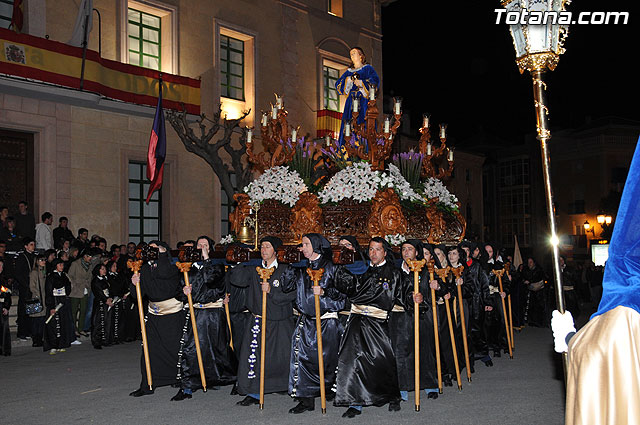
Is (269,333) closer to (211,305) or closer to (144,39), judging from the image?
(211,305)

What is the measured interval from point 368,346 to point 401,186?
3.50 meters

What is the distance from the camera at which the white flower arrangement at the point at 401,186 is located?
934cm

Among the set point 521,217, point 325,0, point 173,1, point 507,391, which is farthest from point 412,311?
point 521,217

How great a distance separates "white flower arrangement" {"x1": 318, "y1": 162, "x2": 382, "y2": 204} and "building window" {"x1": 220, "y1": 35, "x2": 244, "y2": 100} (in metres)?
11.1

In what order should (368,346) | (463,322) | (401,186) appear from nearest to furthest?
(368,346)
(463,322)
(401,186)

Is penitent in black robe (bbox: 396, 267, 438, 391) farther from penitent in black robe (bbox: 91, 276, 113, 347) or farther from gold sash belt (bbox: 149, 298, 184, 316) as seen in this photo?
penitent in black robe (bbox: 91, 276, 113, 347)

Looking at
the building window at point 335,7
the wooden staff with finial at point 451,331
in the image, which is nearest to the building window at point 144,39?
the building window at point 335,7

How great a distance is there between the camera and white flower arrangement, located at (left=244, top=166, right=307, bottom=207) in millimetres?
9578

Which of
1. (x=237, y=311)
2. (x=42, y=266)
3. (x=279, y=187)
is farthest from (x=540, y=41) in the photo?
(x=42, y=266)

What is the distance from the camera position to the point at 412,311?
7301 millimetres

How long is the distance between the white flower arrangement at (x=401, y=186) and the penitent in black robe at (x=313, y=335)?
283 cm

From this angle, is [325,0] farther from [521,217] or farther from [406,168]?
[521,217]

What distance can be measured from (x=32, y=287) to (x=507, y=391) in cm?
876

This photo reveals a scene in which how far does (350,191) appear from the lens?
9055 millimetres
